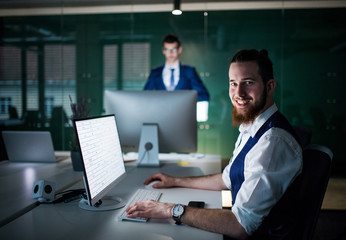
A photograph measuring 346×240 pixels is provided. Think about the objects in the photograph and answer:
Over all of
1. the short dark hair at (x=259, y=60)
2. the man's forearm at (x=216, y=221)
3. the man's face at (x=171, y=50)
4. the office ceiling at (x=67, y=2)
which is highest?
the office ceiling at (x=67, y=2)

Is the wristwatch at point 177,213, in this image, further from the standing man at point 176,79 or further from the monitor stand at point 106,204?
the standing man at point 176,79

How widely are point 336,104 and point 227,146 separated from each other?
1497 millimetres

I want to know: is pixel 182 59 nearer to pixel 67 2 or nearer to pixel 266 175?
pixel 67 2

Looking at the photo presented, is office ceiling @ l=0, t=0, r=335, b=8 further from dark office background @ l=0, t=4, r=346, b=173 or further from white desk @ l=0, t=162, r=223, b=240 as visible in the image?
white desk @ l=0, t=162, r=223, b=240

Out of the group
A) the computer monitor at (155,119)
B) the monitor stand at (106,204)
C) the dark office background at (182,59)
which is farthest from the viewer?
the dark office background at (182,59)

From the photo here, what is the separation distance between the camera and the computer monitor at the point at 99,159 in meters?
1.16

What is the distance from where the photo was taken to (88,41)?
14.3 feet

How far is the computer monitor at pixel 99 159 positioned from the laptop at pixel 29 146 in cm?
83

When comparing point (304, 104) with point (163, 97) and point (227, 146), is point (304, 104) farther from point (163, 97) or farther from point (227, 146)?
point (163, 97)

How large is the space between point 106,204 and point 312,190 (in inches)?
33.6

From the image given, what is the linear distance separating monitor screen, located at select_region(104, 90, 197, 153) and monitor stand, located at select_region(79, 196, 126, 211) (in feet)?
2.46

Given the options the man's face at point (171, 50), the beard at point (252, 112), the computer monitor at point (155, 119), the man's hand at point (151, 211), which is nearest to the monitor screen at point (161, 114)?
the computer monitor at point (155, 119)

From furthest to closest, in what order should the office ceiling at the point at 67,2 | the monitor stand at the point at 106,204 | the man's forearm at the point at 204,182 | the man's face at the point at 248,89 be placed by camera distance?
the office ceiling at the point at 67,2 < the man's forearm at the point at 204,182 < the man's face at the point at 248,89 < the monitor stand at the point at 106,204

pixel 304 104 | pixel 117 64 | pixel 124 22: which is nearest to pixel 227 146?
pixel 304 104
